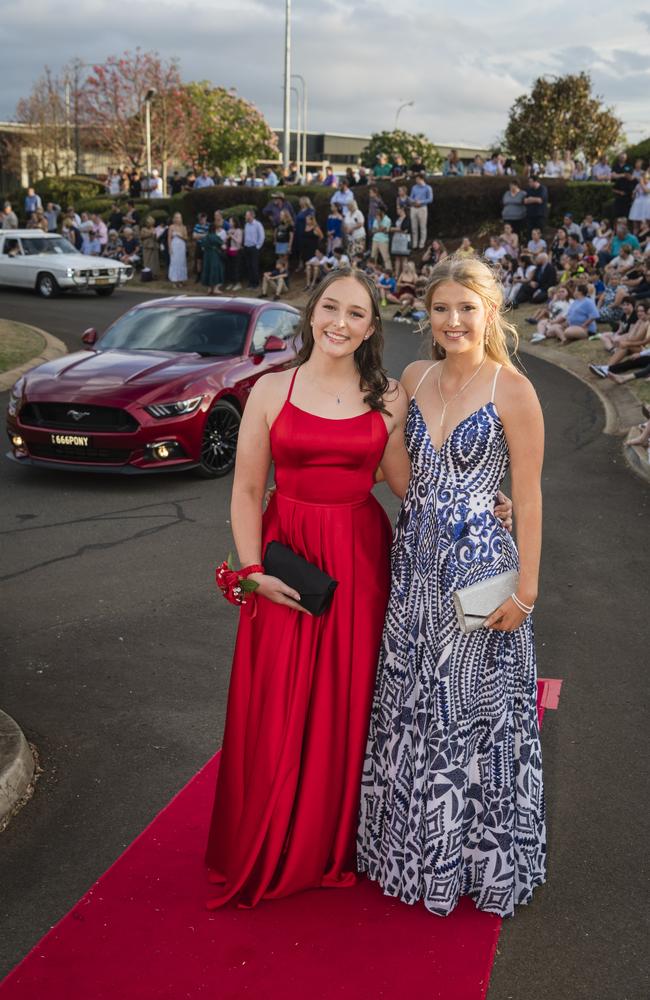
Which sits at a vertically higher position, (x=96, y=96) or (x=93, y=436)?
(x=96, y=96)

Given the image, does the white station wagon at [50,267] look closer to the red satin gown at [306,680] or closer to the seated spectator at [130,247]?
the seated spectator at [130,247]

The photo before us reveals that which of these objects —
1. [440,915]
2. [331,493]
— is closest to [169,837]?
[440,915]

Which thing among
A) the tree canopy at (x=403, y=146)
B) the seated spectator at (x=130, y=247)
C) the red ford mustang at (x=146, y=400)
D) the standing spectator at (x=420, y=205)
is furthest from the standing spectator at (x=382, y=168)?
the tree canopy at (x=403, y=146)

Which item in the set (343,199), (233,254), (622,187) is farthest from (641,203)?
(233,254)

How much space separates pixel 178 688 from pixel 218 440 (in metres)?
4.70

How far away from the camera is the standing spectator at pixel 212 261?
27.7 metres

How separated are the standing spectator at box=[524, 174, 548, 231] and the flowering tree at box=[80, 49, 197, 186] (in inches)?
1370

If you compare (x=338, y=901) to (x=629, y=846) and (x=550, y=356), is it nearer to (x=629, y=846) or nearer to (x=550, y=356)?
(x=629, y=846)

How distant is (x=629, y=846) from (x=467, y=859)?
0.88m

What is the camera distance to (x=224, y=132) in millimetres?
60125

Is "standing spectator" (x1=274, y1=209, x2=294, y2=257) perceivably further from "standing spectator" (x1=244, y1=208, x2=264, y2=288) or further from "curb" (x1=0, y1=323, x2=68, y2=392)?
"curb" (x1=0, y1=323, x2=68, y2=392)

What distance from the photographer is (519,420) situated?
3.35m

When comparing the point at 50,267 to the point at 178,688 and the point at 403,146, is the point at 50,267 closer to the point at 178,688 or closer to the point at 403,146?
the point at 178,688

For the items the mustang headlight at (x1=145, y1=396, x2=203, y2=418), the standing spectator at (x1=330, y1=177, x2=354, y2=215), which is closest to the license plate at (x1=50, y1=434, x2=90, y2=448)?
the mustang headlight at (x1=145, y1=396, x2=203, y2=418)
